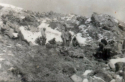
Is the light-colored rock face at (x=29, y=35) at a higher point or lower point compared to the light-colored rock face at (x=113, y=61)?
higher

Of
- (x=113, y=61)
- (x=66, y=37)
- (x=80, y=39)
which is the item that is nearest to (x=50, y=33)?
(x=66, y=37)

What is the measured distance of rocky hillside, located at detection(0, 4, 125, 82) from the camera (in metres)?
2.74

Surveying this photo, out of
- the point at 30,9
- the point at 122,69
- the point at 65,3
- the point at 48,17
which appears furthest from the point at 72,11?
the point at 122,69

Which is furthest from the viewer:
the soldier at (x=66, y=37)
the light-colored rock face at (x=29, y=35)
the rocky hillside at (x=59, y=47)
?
the soldier at (x=66, y=37)

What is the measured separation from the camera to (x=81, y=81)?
270cm

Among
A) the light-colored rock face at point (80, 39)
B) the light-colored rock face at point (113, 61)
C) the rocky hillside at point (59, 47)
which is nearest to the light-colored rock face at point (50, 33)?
the rocky hillside at point (59, 47)

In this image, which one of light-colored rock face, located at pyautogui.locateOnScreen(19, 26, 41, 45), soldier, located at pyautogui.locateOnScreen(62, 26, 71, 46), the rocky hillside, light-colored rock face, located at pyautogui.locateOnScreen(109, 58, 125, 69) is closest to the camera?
the rocky hillside

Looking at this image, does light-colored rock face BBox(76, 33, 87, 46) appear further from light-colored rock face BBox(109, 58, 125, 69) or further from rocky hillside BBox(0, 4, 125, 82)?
light-colored rock face BBox(109, 58, 125, 69)

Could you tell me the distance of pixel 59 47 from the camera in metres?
3.42

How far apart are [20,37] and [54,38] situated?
712 millimetres

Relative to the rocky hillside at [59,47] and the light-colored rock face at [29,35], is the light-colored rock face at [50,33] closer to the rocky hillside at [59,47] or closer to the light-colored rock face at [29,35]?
the rocky hillside at [59,47]

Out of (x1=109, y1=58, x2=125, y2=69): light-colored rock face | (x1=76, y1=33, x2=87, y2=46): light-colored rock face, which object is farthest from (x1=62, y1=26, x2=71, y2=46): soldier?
(x1=109, y1=58, x2=125, y2=69): light-colored rock face

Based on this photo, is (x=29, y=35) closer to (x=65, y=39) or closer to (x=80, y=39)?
(x=65, y=39)

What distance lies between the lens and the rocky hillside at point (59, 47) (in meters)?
2.74
